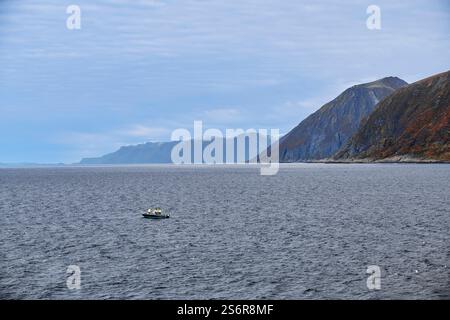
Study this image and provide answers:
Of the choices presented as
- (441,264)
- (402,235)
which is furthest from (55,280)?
(402,235)

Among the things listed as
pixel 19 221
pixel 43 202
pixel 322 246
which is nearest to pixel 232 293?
pixel 322 246

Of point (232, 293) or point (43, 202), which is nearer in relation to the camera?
point (232, 293)

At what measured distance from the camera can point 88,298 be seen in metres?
38.2

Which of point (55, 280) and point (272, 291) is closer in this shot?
point (272, 291)

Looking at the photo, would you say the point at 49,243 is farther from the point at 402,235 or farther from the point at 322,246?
the point at 402,235

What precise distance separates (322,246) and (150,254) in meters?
20.2

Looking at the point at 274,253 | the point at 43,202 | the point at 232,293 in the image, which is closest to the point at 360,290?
the point at 232,293

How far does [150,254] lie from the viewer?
53.8m

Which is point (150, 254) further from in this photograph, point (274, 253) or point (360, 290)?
point (360, 290)

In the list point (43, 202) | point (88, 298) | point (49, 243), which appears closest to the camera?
point (88, 298)

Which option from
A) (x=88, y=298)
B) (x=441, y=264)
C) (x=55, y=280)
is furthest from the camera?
(x=441, y=264)
